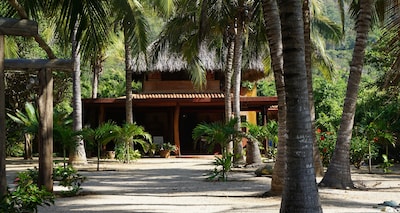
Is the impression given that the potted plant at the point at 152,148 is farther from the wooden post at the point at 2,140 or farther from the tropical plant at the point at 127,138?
the wooden post at the point at 2,140

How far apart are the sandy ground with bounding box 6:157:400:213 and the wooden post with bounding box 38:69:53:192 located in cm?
53

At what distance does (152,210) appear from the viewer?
8250 millimetres

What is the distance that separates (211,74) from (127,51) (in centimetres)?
651

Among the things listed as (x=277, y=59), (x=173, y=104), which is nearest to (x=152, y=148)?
(x=173, y=104)

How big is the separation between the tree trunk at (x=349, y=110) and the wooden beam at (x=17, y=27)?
22.0 feet

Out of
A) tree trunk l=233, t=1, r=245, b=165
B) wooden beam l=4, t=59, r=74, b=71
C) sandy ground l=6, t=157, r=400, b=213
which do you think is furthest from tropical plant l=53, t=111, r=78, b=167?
tree trunk l=233, t=1, r=245, b=165

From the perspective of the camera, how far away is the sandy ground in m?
8.49

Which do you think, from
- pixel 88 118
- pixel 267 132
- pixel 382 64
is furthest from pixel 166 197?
pixel 88 118

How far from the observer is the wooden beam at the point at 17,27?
662 centimetres

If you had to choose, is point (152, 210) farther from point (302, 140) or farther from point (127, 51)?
point (127, 51)

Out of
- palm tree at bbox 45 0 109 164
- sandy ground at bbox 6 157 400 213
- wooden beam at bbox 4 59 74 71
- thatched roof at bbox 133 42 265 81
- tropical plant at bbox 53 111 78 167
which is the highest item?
thatched roof at bbox 133 42 265 81

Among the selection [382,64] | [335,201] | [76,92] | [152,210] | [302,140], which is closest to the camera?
[302,140]

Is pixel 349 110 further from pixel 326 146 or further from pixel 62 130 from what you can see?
pixel 62 130

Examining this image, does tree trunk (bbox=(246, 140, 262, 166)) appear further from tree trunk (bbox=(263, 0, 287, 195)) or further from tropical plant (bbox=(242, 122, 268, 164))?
tree trunk (bbox=(263, 0, 287, 195))
